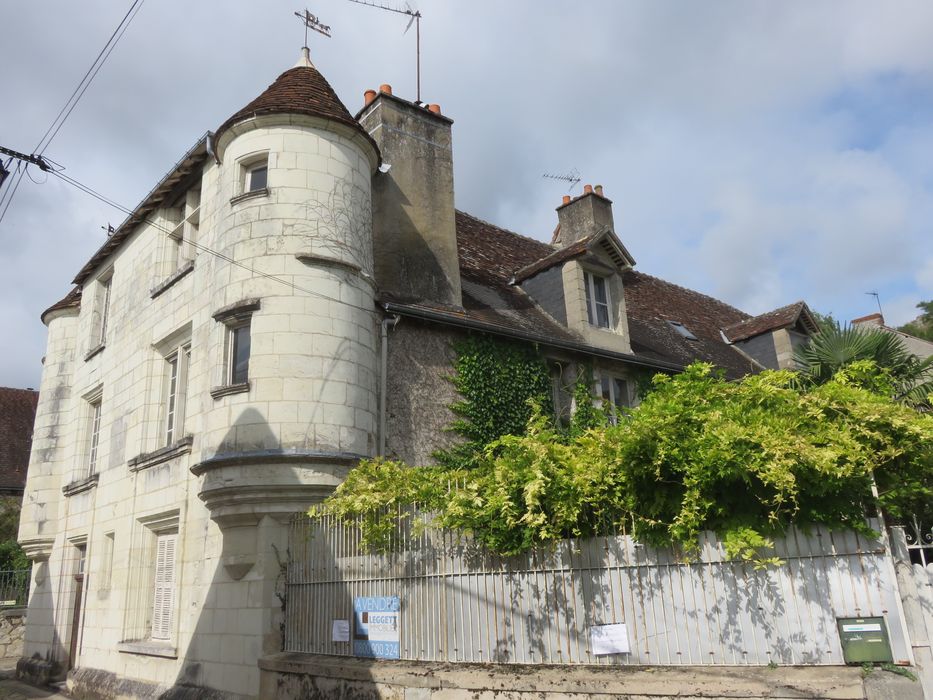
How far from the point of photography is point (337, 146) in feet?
36.8

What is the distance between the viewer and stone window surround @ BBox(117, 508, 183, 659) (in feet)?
35.5

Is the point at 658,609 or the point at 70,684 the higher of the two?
the point at 658,609

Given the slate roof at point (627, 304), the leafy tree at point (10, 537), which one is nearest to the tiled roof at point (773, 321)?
the slate roof at point (627, 304)

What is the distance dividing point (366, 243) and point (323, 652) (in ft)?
18.7

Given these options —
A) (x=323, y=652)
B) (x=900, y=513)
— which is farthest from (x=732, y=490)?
(x=323, y=652)

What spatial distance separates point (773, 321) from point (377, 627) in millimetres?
14818

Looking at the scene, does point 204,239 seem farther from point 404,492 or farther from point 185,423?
point 404,492

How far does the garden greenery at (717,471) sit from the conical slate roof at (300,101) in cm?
644

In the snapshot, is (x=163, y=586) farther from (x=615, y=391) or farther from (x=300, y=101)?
(x=615, y=391)

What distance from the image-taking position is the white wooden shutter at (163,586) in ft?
38.1

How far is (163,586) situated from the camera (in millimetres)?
11914

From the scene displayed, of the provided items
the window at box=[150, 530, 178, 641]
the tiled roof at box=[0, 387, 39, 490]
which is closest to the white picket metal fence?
the window at box=[150, 530, 178, 641]

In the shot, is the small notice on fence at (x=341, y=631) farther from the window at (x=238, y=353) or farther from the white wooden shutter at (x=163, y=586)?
the white wooden shutter at (x=163, y=586)

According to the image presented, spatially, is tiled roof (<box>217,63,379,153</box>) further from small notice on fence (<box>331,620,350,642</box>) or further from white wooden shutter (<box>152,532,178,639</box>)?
small notice on fence (<box>331,620,350,642</box>)
